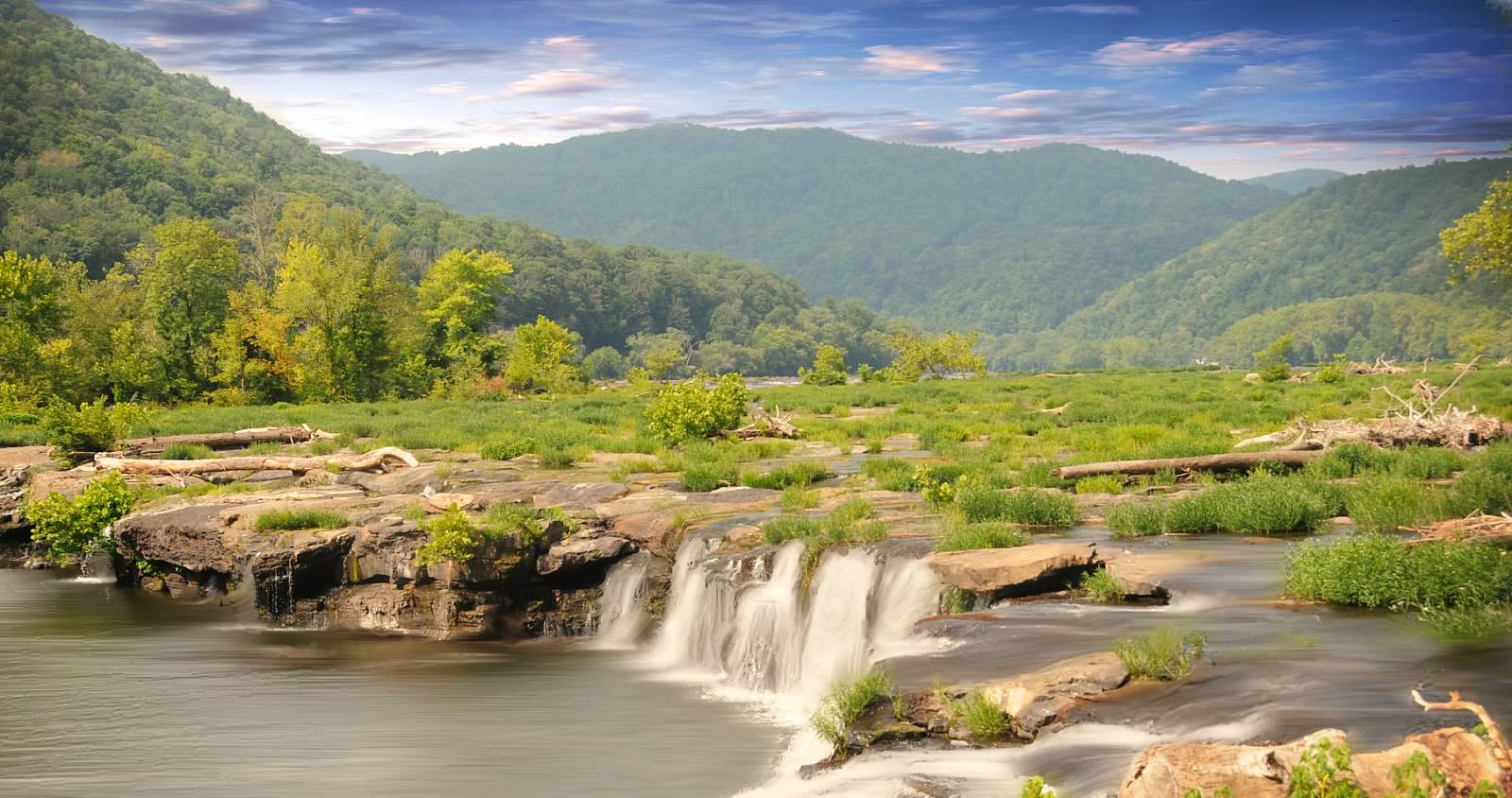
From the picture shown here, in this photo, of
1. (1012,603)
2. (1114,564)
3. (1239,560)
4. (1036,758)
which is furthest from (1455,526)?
(1036,758)

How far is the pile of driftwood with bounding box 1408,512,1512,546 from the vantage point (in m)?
16.5

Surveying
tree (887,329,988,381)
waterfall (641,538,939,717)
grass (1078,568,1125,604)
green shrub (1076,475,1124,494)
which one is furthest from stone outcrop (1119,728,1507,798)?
tree (887,329,988,381)

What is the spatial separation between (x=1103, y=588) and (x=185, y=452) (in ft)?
96.9

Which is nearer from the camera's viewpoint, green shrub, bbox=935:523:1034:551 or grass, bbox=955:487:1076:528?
green shrub, bbox=935:523:1034:551

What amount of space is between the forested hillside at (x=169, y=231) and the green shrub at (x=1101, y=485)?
51.1m

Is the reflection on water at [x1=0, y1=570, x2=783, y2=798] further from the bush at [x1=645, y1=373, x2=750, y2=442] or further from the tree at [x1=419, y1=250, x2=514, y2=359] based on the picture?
the tree at [x1=419, y1=250, x2=514, y2=359]

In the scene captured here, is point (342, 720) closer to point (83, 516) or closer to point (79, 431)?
point (83, 516)

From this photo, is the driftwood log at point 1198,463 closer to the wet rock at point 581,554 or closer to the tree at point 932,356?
the wet rock at point 581,554

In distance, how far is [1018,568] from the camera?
16.6 meters

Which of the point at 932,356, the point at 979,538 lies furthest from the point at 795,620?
the point at 932,356

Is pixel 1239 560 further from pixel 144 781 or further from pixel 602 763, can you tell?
pixel 144 781

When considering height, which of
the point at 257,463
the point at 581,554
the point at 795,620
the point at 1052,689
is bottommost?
the point at 795,620

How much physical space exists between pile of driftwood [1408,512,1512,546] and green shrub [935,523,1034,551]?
5.17m

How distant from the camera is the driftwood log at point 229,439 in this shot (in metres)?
37.4
